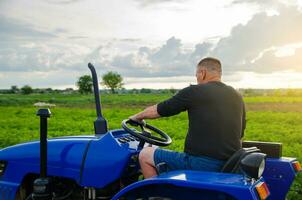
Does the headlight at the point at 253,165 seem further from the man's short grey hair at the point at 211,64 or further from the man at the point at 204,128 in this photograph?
the man's short grey hair at the point at 211,64

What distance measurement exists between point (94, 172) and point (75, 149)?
0.30 meters

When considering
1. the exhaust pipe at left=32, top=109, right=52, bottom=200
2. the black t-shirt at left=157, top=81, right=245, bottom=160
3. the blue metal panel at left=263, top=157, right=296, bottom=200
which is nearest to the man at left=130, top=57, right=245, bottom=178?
the black t-shirt at left=157, top=81, right=245, bottom=160

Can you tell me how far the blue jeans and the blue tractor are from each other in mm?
64

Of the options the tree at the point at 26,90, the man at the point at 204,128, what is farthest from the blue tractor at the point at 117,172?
the tree at the point at 26,90

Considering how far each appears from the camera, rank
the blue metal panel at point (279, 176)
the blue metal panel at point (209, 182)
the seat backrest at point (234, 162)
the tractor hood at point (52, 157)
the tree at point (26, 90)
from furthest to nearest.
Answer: the tree at point (26, 90) < the tractor hood at point (52, 157) < the blue metal panel at point (279, 176) < the seat backrest at point (234, 162) < the blue metal panel at point (209, 182)

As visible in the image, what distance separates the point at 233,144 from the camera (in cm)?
357

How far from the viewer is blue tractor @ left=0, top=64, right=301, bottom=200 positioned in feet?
10.1

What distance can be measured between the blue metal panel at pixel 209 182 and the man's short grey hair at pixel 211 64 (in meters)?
0.87

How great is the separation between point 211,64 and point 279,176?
104cm

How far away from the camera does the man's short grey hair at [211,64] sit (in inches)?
148

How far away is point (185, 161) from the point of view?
3.57 metres

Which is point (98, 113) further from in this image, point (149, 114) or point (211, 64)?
point (211, 64)

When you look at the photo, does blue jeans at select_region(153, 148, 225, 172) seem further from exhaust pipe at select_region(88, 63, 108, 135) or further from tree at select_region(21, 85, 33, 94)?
tree at select_region(21, 85, 33, 94)

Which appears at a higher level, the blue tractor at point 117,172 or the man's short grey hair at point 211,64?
the man's short grey hair at point 211,64
